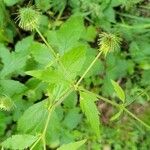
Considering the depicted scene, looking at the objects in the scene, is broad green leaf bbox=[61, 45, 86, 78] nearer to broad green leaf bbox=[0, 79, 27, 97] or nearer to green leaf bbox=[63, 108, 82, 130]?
broad green leaf bbox=[0, 79, 27, 97]

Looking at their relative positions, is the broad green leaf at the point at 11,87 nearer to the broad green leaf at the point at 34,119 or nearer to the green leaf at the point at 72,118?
the broad green leaf at the point at 34,119

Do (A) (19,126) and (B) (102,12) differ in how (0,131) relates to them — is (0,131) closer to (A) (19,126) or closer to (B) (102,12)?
(A) (19,126)

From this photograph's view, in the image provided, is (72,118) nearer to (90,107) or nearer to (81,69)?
(81,69)

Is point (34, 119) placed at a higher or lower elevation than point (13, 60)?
lower

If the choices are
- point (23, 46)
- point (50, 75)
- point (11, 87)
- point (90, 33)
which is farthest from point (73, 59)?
point (90, 33)

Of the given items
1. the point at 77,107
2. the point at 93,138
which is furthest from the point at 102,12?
the point at 93,138

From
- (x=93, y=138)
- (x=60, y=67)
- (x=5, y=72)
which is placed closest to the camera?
(x=60, y=67)

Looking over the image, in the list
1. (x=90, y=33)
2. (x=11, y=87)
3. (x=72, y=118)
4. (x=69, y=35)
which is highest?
(x=69, y=35)

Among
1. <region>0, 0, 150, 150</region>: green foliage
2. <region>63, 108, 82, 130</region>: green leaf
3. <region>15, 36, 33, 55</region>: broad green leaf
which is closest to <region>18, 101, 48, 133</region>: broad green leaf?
<region>0, 0, 150, 150</region>: green foliage

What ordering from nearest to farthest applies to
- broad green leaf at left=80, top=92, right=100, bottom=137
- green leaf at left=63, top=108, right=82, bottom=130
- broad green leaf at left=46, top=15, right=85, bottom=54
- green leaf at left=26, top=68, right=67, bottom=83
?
green leaf at left=26, top=68, right=67, bottom=83 → broad green leaf at left=80, top=92, right=100, bottom=137 → broad green leaf at left=46, top=15, right=85, bottom=54 → green leaf at left=63, top=108, right=82, bottom=130
